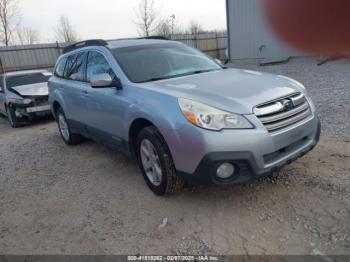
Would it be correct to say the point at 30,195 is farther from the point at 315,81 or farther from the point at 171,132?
the point at 315,81

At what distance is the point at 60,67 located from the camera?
614cm

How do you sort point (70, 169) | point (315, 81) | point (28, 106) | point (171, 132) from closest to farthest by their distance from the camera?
point (171, 132), point (70, 169), point (28, 106), point (315, 81)

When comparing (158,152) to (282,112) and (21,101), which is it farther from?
(21,101)

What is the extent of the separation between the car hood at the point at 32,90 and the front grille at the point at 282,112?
727cm

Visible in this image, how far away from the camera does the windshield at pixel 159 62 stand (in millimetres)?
3969

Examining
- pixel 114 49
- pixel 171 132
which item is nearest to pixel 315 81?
pixel 114 49

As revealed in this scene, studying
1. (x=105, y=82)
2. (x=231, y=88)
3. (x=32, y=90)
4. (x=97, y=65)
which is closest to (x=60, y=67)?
(x=97, y=65)

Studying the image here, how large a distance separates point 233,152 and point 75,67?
142 inches

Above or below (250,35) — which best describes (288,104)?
above

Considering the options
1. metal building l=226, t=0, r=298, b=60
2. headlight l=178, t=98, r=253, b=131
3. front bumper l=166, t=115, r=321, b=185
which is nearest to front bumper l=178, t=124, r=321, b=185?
front bumper l=166, t=115, r=321, b=185

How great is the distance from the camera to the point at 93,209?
3592 mm

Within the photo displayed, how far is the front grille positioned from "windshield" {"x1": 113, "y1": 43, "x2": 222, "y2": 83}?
135 cm

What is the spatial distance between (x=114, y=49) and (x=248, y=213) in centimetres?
273

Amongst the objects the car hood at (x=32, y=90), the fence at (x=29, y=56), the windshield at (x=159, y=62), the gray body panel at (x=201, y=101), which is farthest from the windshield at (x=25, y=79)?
the fence at (x=29, y=56)
